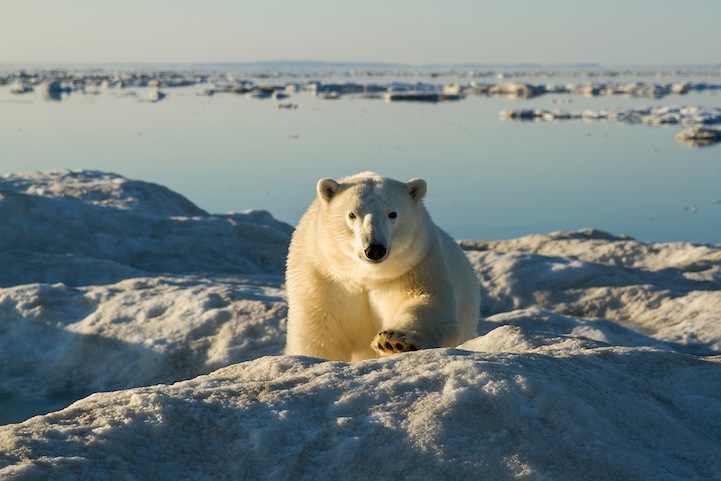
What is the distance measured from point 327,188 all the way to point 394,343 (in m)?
1.24

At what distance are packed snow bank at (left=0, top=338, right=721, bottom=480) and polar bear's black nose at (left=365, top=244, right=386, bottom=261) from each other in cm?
124

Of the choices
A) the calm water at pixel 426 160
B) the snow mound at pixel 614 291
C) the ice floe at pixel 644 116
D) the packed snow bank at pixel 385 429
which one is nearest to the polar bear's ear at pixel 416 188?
the packed snow bank at pixel 385 429

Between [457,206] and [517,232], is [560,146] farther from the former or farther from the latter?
[517,232]

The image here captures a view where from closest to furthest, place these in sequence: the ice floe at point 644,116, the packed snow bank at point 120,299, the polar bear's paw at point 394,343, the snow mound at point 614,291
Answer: the polar bear's paw at point 394,343 → the packed snow bank at point 120,299 → the snow mound at point 614,291 → the ice floe at point 644,116

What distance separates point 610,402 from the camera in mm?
3256

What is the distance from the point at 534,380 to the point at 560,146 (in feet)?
94.8

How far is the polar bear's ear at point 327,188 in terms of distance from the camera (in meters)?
5.24

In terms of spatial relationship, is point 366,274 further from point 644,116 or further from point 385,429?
point 644,116

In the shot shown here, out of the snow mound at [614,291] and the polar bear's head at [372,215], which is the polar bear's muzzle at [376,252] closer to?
the polar bear's head at [372,215]

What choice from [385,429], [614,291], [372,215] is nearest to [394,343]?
[372,215]

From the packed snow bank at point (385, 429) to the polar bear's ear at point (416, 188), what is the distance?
1.97 m

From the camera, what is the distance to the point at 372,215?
4.86m

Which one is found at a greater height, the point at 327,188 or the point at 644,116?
the point at 327,188

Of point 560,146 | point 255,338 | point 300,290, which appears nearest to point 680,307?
point 255,338
